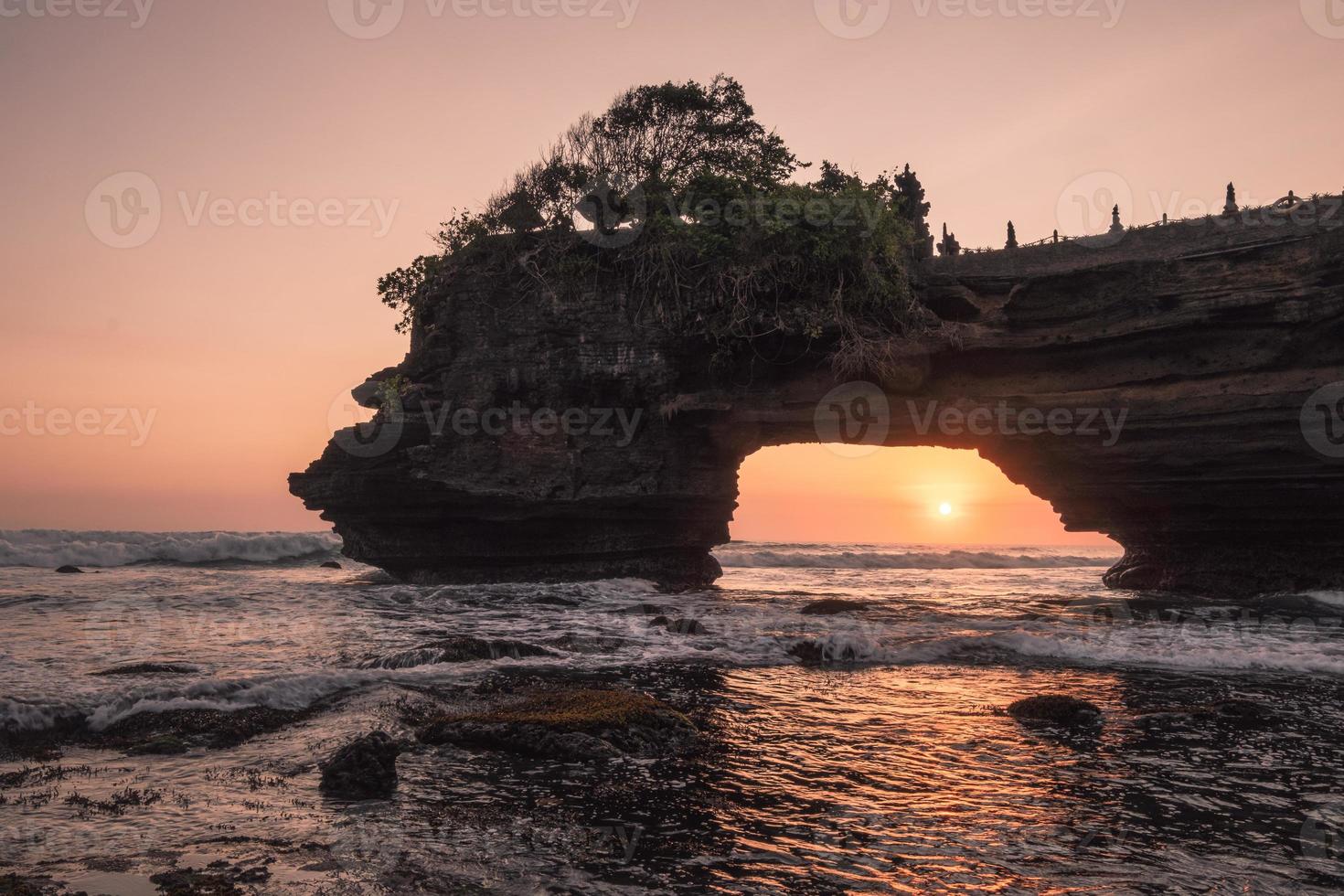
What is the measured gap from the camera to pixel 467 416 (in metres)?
21.8

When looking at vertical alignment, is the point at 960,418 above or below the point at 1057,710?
above

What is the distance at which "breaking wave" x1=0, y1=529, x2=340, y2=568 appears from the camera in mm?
38812

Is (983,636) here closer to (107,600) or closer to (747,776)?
(747,776)
